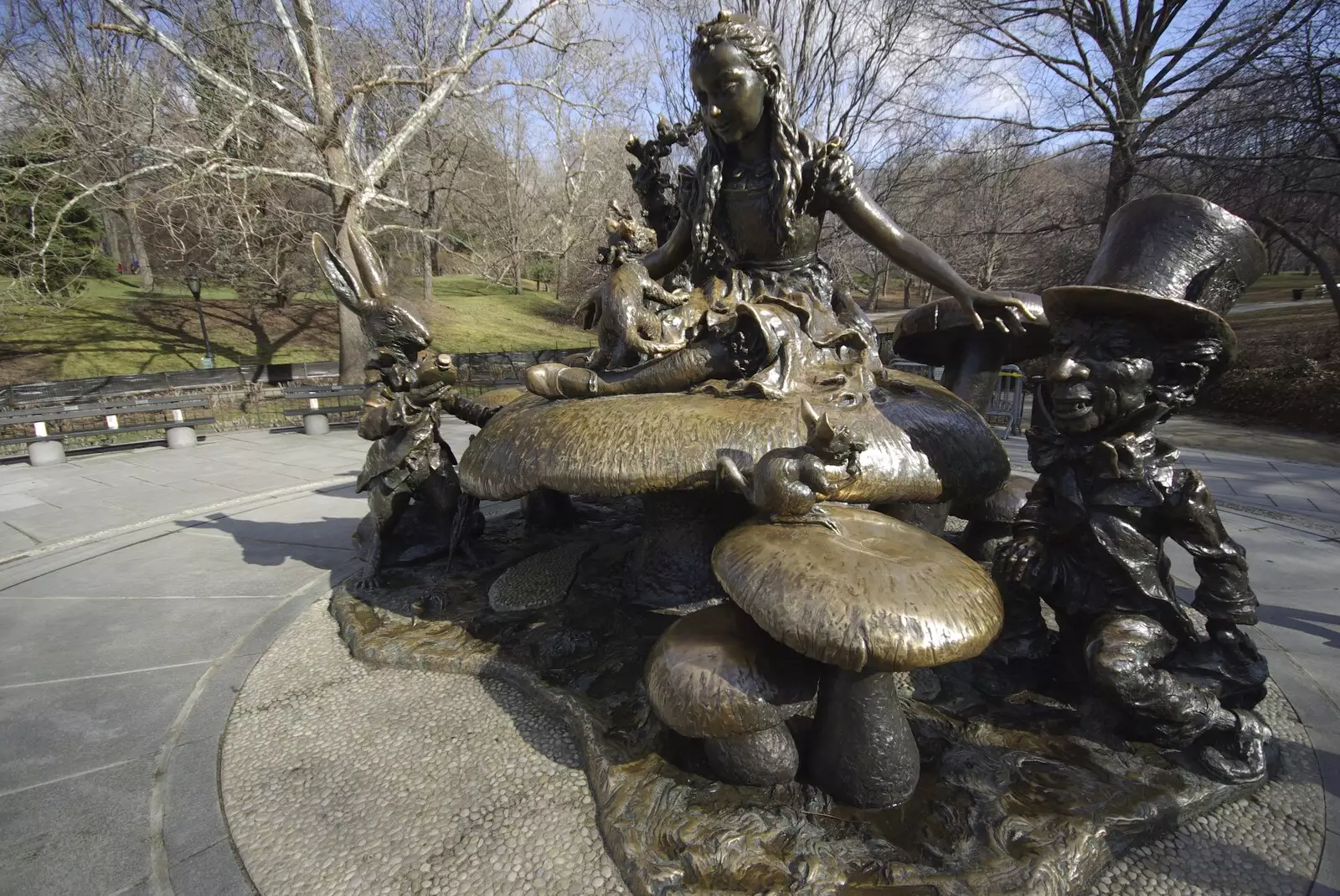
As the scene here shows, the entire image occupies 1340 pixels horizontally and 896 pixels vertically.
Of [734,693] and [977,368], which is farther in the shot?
[977,368]

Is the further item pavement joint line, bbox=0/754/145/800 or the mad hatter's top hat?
pavement joint line, bbox=0/754/145/800

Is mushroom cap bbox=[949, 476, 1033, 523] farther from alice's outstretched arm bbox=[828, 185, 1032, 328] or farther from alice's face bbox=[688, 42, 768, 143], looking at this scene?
alice's face bbox=[688, 42, 768, 143]

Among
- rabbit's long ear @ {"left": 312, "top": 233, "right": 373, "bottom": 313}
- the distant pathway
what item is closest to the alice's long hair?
rabbit's long ear @ {"left": 312, "top": 233, "right": 373, "bottom": 313}

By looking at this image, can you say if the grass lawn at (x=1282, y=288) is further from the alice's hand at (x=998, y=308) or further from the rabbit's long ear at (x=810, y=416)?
the rabbit's long ear at (x=810, y=416)

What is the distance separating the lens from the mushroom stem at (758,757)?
2084mm

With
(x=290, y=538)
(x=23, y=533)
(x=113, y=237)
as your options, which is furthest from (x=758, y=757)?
(x=113, y=237)

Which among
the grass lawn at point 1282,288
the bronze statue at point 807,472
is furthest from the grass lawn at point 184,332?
the grass lawn at point 1282,288

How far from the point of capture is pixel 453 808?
224 centimetres

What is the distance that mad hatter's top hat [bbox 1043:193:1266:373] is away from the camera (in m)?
2.20

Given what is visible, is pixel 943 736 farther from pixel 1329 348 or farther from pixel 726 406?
pixel 1329 348

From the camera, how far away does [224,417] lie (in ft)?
41.9

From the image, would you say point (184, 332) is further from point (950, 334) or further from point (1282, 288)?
point (1282, 288)

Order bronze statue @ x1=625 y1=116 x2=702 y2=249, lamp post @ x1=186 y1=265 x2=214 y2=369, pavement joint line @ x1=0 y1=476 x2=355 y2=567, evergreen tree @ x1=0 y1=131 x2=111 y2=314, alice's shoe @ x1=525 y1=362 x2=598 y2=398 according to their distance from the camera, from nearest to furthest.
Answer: alice's shoe @ x1=525 y1=362 x2=598 y2=398, bronze statue @ x1=625 y1=116 x2=702 y2=249, pavement joint line @ x1=0 y1=476 x2=355 y2=567, evergreen tree @ x1=0 y1=131 x2=111 y2=314, lamp post @ x1=186 y1=265 x2=214 y2=369

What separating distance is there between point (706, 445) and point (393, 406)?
2.41 meters
